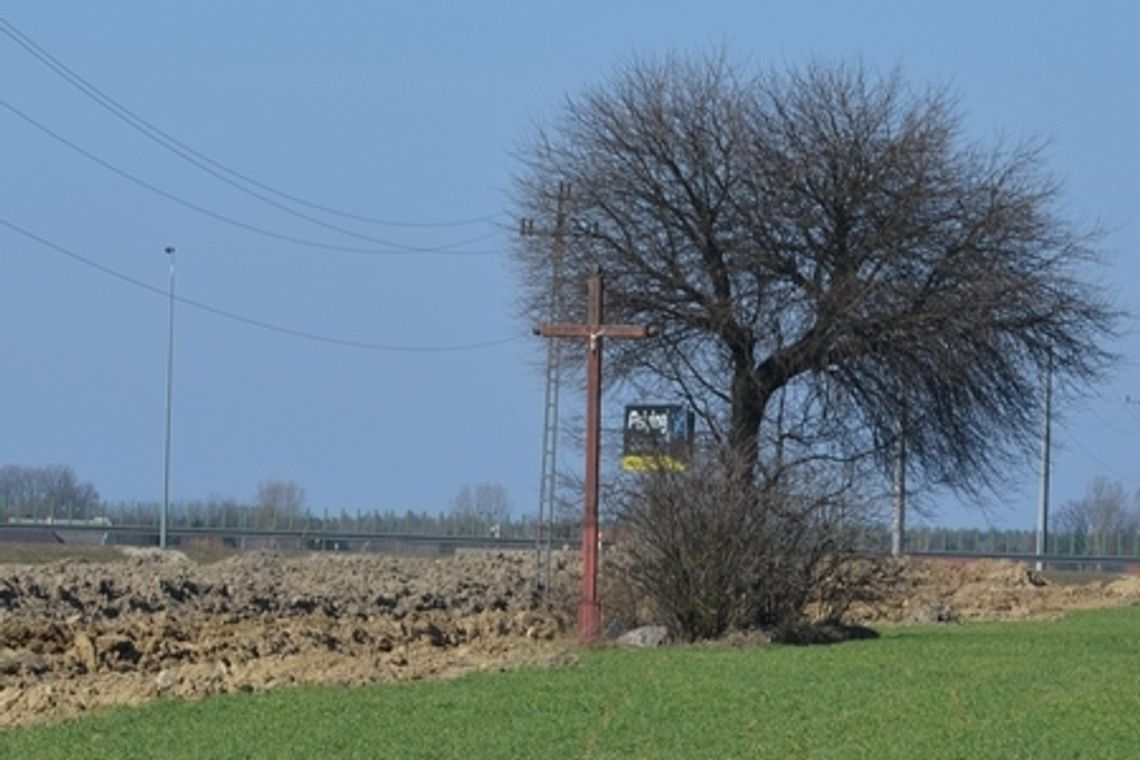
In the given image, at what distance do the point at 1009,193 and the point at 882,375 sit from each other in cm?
472

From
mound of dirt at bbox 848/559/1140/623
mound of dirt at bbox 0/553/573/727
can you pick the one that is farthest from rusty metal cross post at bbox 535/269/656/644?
mound of dirt at bbox 848/559/1140/623

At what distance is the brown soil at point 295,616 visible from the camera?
23.7m

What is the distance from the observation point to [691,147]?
5003cm

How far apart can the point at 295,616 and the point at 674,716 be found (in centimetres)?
1664

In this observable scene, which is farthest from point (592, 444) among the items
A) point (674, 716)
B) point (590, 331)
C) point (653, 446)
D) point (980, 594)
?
point (980, 594)

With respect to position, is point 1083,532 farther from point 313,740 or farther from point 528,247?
point 313,740

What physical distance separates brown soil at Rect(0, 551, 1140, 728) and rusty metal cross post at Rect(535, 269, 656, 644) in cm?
70

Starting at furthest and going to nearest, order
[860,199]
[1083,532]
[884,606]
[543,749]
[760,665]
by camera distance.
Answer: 1. [1083,532]
2. [860,199]
3. [884,606]
4. [760,665]
5. [543,749]

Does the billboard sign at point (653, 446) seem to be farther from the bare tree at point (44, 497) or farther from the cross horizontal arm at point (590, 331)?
the bare tree at point (44, 497)

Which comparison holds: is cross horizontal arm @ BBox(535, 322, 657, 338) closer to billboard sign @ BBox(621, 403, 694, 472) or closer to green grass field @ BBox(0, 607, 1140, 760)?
billboard sign @ BBox(621, 403, 694, 472)

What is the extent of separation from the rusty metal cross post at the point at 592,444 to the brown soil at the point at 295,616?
70 cm

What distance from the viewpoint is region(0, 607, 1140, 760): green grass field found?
17.4 meters

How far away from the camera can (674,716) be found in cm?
1947

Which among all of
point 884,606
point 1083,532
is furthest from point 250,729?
point 1083,532
